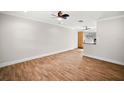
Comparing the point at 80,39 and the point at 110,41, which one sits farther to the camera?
the point at 80,39

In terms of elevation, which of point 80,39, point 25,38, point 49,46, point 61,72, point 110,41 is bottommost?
point 61,72

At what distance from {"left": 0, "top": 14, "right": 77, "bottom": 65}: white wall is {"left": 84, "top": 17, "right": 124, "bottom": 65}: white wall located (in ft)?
9.97

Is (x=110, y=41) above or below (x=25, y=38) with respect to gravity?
below

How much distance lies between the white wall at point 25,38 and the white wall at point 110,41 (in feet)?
9.97

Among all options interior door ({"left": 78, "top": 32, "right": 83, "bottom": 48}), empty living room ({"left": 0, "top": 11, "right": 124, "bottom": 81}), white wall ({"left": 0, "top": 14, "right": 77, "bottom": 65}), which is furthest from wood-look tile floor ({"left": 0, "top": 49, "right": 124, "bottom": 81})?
interior door ({"left": 78, "top": 32, "right": 83, "bottom": 48})

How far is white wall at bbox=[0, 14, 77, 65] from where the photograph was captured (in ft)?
13.1

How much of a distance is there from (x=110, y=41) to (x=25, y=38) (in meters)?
4.47

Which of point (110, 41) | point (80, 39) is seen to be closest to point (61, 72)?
point (110, 41)

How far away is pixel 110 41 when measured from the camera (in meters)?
4.77

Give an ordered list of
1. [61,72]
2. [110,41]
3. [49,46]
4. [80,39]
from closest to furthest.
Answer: [61,72] → [110,41] → [49,46] → [80,39]

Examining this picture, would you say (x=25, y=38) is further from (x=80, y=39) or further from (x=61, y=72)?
(x=80, y=39)

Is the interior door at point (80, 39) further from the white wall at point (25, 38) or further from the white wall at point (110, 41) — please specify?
the white wall at point (110, 41)
